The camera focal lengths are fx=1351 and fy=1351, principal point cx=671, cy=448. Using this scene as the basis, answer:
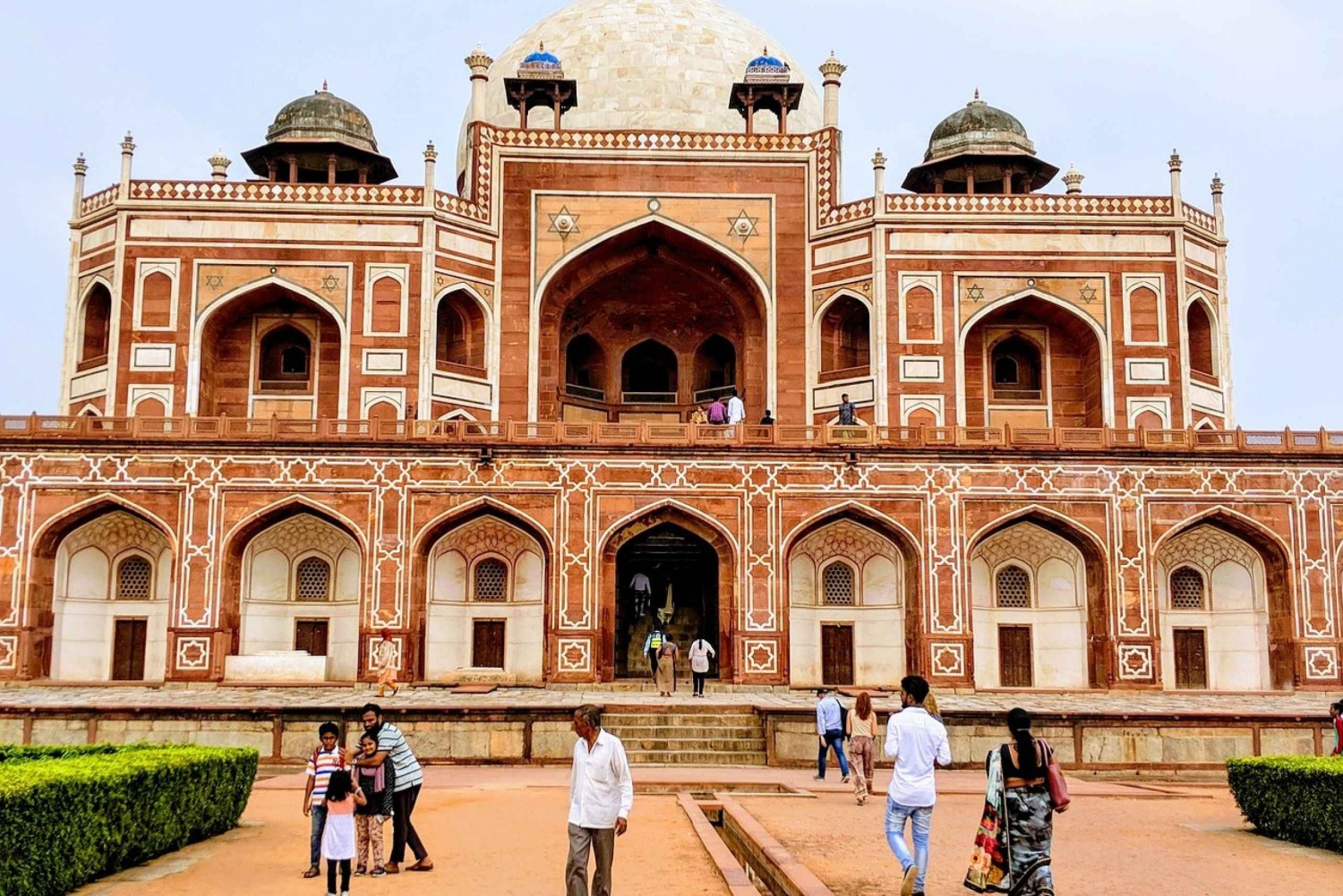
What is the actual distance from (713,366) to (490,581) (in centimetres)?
856

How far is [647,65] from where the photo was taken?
105 feet

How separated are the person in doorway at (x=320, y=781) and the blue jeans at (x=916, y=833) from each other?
328cm

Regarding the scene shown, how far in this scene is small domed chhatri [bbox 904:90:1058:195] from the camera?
28.2 meters

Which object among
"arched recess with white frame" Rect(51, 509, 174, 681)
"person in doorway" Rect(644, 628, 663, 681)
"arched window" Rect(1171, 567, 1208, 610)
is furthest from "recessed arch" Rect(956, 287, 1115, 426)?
"arched recess with white frame" Rect(51, 509, 174, 681)

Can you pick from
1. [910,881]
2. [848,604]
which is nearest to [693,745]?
[848,604]

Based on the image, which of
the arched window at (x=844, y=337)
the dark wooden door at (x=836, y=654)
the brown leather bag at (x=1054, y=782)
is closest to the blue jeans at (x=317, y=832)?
the brown leather bag at (x=1054, y=782)

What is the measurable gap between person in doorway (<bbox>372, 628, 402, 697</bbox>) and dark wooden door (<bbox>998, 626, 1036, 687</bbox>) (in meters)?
9.93

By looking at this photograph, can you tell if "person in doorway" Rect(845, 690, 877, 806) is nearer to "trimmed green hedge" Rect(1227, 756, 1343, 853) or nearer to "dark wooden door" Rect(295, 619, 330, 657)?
"trimmed green hedge" Rect(1227, 756, 1343, 853)

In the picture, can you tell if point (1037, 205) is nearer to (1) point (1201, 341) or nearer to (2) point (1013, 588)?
(1) point (1201, 341)

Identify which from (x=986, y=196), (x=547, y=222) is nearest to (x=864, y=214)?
(x=986, y=196)

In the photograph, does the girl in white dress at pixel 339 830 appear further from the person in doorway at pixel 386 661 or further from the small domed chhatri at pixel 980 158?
the small domed chhatri at pixel 980 158

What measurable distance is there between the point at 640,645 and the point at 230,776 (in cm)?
1352

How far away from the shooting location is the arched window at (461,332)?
1035 inches

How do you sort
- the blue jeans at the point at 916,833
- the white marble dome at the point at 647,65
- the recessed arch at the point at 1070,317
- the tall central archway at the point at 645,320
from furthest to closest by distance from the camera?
1. the white marble dome at the point at 647,65
2. the tall central archway at the point at 645,320
3. the recessed arch at the point at 1070,317
4. the blue jeans at the point at 916,833
